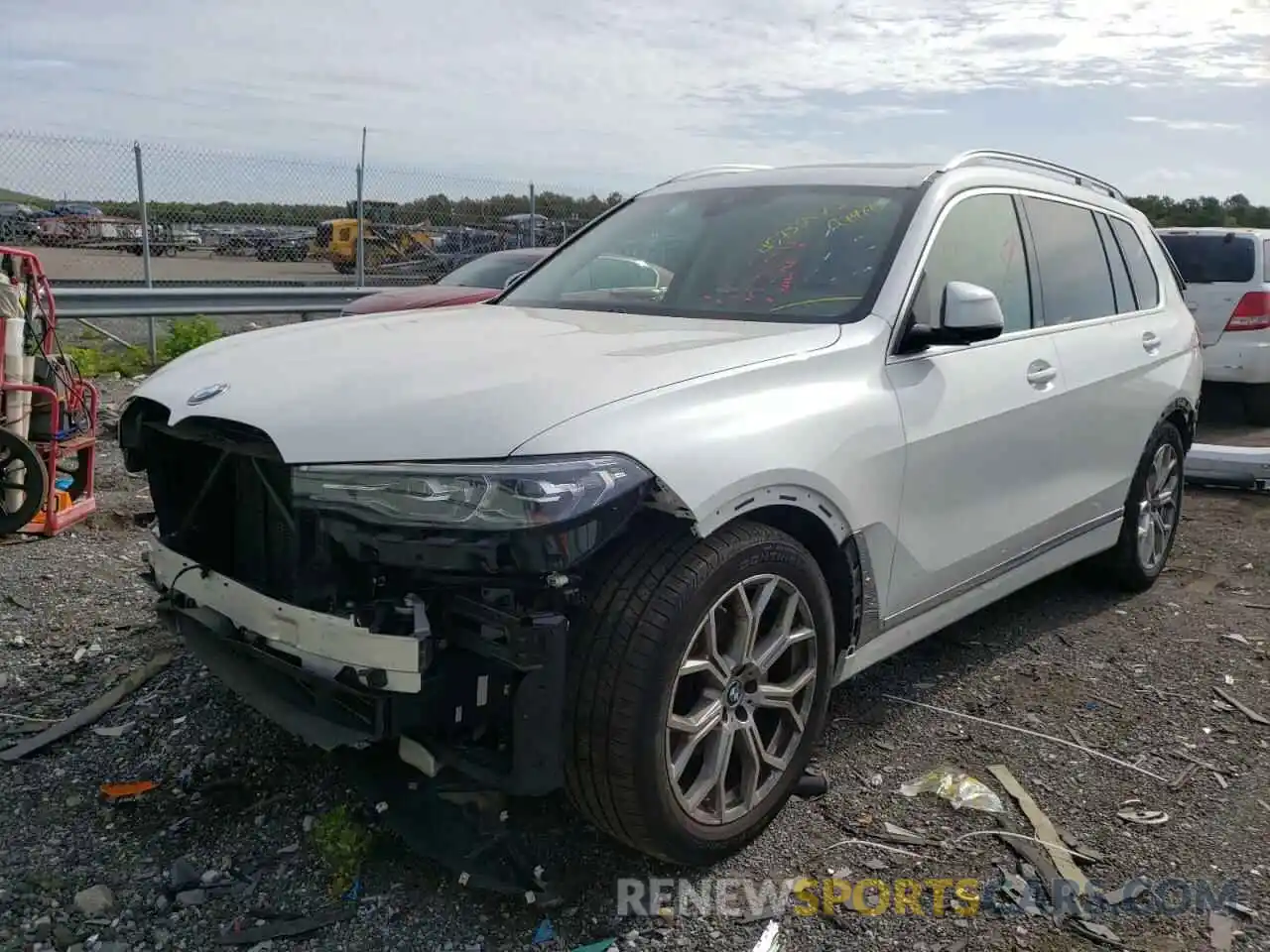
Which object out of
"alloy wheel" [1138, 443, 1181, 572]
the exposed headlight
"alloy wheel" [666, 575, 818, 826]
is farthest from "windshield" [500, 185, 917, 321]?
"alloy wheel" [1138, 443, 1181, 572]

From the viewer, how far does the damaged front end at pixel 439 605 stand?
2320 millimetres

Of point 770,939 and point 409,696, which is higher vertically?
point 409,696

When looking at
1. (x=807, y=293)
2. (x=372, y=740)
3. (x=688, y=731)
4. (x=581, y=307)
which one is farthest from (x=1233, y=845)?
(x=581, y=307)

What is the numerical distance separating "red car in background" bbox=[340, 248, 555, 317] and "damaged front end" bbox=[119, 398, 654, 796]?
21.4ft

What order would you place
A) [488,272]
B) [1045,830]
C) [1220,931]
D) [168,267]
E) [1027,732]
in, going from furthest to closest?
[168,267], [488,272], [1027,732], [1045,830], [1220,931]

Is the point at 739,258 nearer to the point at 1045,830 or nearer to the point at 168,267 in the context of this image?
the point at 1045,830

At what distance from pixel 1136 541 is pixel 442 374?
350 cm

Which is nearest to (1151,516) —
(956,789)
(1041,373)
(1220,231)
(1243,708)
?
(1243,708)

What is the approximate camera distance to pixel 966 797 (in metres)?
3.24

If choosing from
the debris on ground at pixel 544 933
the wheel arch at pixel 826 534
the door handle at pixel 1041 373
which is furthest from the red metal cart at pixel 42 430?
the door handle at pixel 1041 373

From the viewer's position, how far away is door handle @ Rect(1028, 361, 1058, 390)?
387 centimetres

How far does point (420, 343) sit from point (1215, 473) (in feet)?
19.3

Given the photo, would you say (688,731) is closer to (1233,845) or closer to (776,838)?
(776,838)

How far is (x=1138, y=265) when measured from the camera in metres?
5.09
